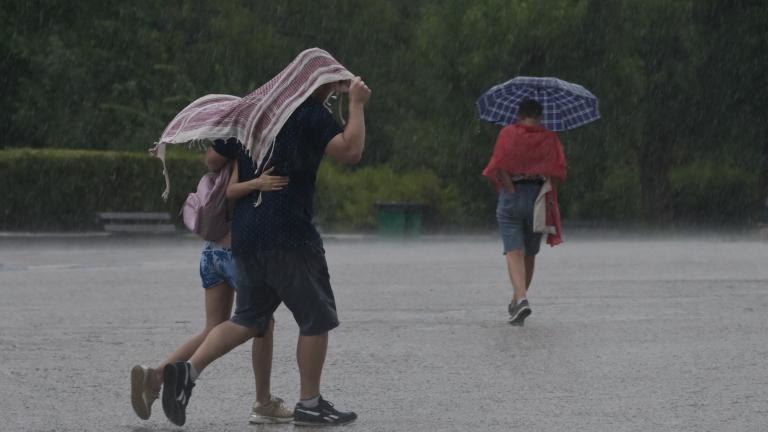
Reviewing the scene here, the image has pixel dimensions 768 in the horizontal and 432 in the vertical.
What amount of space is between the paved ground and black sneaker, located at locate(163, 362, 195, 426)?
0.19 m

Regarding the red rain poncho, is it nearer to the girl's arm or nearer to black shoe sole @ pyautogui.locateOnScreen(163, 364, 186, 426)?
the girl's arm

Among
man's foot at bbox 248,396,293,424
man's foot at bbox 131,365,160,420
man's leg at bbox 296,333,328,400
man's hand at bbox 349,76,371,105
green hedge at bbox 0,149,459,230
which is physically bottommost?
green hedge at bbox 0,149,459,230

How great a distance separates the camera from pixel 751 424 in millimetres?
7062

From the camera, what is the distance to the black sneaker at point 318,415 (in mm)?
6984

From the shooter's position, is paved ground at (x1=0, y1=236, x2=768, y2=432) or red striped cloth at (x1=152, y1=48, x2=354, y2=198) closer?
red striped cloth at (x1=152, y1=48, x2=354, y2=198)

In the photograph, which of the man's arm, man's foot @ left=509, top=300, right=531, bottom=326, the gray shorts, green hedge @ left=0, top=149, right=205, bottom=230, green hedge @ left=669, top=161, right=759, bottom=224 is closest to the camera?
the man's arm

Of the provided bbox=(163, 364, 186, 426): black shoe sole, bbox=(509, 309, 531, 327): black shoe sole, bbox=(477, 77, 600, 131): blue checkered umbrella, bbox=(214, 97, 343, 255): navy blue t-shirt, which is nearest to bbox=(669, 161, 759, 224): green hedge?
bbox=(477, 77, 600, 131): blue checkered umbrella

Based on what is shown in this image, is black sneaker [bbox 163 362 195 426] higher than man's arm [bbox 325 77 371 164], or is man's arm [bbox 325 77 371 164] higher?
man's arm [bbox 325 77 371 164]

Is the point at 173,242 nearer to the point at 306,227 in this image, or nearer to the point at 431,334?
the point at 431,334

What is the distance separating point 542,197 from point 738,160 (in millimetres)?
24757

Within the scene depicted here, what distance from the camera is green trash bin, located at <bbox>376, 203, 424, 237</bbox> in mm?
27891

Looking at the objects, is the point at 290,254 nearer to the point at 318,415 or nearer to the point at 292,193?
the point at 292,193

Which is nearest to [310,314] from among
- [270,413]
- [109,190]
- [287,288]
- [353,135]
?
[287,288]

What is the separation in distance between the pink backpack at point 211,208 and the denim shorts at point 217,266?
0.08 meters
